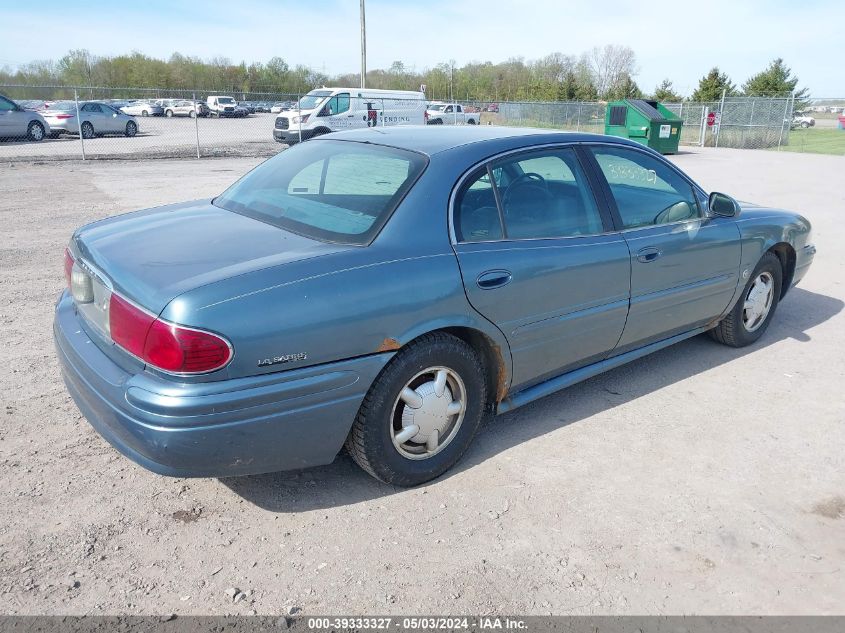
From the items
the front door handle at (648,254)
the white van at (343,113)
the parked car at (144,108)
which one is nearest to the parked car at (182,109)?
the parked car at (144,108)

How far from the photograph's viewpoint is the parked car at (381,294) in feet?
8.38

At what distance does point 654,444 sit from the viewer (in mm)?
3670

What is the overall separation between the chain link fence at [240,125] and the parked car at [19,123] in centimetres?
13

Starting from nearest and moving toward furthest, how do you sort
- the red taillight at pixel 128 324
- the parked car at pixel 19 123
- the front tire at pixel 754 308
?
1. the red taillight at pixel 128 324
2. the front tire at pixel 754 308
3. the parked car at pixel 19 123

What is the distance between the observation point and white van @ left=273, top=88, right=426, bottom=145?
22656 millimetres

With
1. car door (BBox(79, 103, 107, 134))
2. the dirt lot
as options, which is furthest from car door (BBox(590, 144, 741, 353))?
car door (BBox(79, 103, 107, 134))

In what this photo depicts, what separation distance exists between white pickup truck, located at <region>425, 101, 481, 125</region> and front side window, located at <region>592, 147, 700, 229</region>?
25.6 m

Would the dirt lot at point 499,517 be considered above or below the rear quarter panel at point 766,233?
below

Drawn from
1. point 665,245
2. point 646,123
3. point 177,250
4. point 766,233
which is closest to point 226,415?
point 177,250

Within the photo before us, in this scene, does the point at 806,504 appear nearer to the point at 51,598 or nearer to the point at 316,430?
the point at 316,430

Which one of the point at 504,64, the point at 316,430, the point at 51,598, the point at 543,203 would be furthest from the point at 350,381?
the point at 504,64

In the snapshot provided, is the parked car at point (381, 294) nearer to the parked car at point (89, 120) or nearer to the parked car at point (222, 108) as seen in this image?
the parked car at point (89, 120)

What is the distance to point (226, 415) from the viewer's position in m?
2.53

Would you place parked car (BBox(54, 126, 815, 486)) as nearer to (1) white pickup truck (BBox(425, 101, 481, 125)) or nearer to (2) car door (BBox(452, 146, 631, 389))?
(2) car door (BBox(452, 146, 631, 389))
